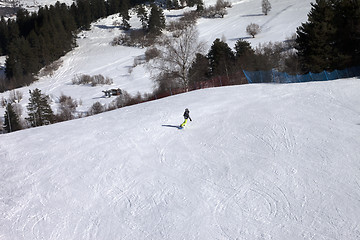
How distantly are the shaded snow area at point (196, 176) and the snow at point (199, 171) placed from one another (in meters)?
0.05

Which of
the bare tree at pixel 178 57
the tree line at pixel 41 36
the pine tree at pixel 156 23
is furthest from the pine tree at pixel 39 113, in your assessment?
the pine tree at pixel 156 23

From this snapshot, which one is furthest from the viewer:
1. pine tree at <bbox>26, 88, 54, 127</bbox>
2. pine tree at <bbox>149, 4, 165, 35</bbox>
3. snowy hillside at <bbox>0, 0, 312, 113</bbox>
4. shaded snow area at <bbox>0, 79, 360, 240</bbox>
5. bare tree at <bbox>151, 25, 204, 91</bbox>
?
pine tree at <bbox>149, 4, 165, 35</bbox>

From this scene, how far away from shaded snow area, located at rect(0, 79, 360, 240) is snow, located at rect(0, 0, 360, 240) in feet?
0.17

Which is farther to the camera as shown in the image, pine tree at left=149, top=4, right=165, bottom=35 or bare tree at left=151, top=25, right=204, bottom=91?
pine tree at left=149, top=4, right=165, bottom=35

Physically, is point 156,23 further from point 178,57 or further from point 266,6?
point 178,57

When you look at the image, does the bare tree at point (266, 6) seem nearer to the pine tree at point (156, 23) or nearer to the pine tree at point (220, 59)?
the pine tree at point (156, 23)

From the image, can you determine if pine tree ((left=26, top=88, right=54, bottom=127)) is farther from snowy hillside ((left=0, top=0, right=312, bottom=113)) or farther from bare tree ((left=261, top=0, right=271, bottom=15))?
bare tree ((left=261, top=0, right=271, bottom=15))

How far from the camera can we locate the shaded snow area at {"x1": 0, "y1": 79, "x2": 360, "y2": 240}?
390 inches

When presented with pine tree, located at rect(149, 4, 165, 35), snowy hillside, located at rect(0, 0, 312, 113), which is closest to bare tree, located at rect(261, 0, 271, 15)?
snowy hillside, located at rect(0, 0, 312, 113)

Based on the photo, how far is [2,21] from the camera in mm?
104750

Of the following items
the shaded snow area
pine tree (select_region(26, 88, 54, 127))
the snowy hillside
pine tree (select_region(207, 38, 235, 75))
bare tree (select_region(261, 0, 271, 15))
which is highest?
bare tree (select_region(261, 0, 271, 15))

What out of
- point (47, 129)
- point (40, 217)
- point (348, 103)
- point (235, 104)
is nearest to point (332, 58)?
point (348, 103)

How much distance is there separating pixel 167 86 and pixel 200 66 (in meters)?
6.27

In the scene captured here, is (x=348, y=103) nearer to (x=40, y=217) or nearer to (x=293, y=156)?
(x=293, y=156)
